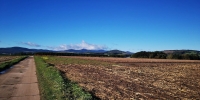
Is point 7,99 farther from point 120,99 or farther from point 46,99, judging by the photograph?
point 120,99

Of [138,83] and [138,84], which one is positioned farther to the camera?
[138,83]

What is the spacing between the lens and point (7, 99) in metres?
10.7

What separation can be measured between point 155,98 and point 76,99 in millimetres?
4667

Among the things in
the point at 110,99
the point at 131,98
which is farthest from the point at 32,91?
the point at 131,98

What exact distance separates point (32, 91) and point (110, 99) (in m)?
5.18

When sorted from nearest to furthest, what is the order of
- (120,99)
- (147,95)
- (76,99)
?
1. (76,99)
2. (120,99)
3. (147,95)

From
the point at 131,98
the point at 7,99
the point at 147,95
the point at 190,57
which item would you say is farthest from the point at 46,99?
the point at 190,57

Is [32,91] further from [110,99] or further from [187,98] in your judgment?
[187,98]

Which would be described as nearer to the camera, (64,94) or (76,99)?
(76,99)

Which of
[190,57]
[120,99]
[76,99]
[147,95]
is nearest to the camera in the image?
[76,99]

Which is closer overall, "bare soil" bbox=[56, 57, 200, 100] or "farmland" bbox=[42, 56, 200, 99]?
"bare soil" bbox=[56, 57, 200, 100]

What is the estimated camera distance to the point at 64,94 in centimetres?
1154

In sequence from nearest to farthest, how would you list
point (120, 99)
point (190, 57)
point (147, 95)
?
point (120, 99)
point (147, 95)
point (190, 57)

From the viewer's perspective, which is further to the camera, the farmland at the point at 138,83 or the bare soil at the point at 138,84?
the farmland at the point at 138,83
